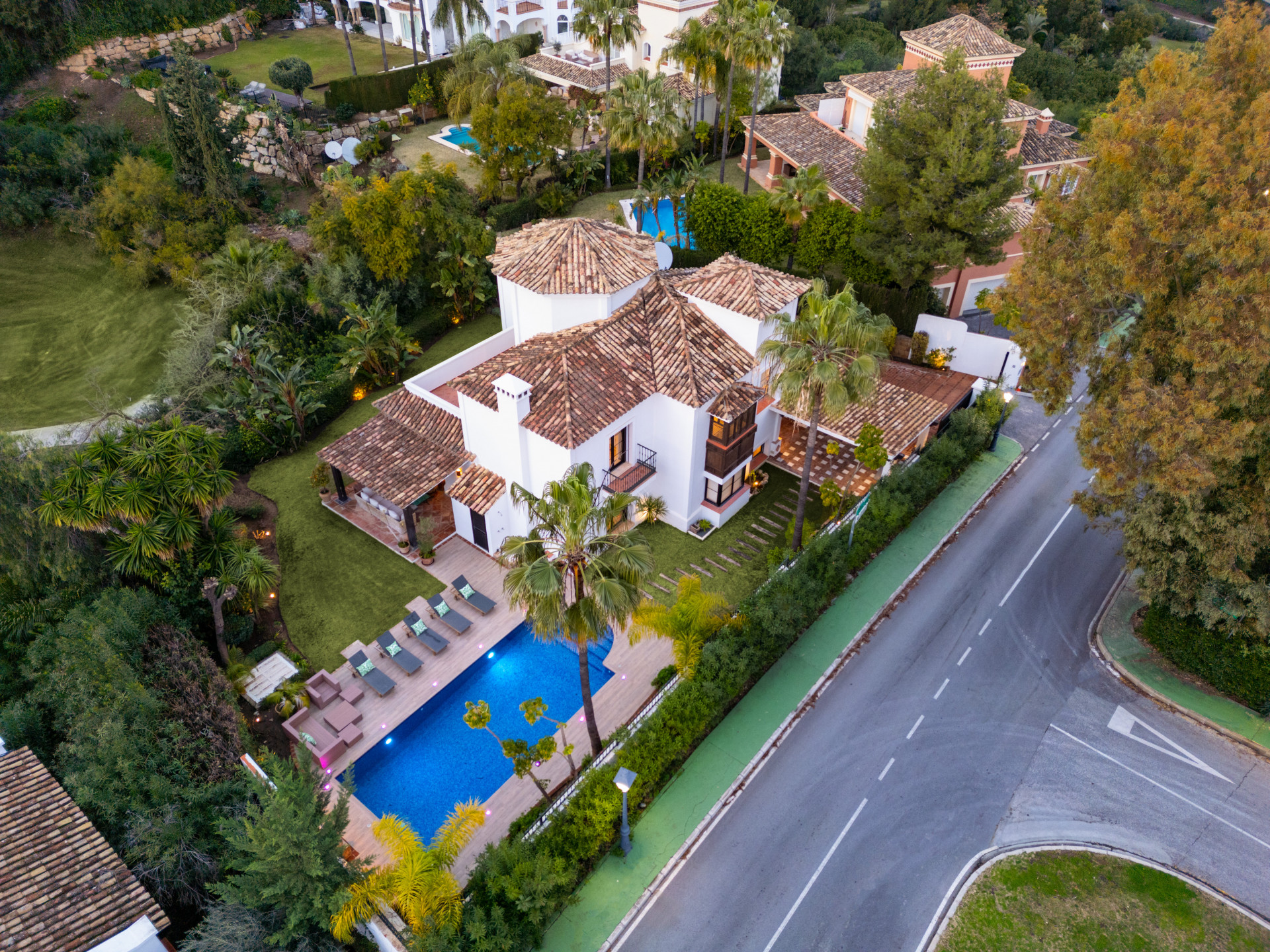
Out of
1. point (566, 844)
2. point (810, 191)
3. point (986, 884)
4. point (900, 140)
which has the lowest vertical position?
point (986, 884)

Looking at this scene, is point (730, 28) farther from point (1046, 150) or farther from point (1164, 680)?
point (1164, 680)

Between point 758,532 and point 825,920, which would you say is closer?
point 825,920

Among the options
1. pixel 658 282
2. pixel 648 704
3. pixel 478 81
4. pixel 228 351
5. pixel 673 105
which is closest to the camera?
pixel 648 704

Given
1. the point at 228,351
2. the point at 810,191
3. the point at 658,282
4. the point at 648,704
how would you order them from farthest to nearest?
1. the point at 810,191
2. the point at 228,351
3. the point at 658,282
4. the point at 648,704

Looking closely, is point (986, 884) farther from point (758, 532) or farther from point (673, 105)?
point (673, 105)

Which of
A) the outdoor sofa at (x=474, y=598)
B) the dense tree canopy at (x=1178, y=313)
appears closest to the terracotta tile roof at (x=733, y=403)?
the dense tree canopy at (x=1178, y=313)

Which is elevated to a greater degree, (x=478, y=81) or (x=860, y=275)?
(x=478, y=81)

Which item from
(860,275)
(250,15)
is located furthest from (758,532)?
(250,15)
